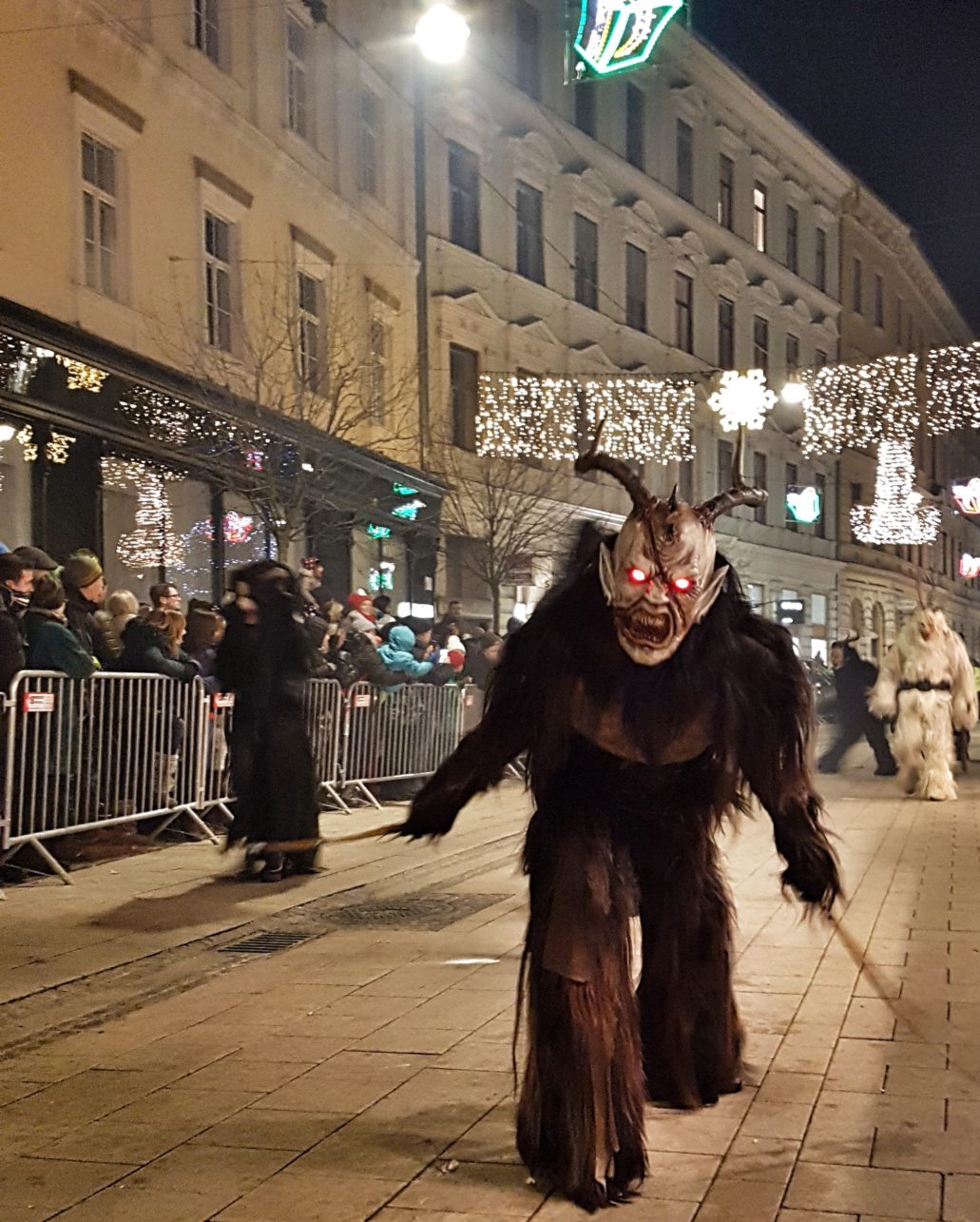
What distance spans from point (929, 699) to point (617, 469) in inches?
476

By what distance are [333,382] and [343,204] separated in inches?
171

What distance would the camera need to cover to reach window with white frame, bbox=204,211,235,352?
1886cm

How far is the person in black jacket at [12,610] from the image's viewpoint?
939 cm

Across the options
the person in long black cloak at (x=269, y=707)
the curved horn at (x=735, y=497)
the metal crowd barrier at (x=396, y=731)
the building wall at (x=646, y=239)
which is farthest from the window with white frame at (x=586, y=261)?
the curved horn at (x=735, y=497)

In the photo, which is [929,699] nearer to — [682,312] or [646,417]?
Result: [646,417]

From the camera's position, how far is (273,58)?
20641 millimetres

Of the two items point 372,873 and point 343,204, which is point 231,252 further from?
point 372,873

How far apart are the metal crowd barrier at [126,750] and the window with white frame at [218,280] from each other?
22.3ft

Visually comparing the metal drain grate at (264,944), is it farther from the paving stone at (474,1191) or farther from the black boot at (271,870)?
the paving stone at (474,1191)

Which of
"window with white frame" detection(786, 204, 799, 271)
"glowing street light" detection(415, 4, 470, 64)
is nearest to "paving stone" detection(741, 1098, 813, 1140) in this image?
"glowing street light" detection(415, 4, 470, 64)

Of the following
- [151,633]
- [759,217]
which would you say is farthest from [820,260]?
[151,633]

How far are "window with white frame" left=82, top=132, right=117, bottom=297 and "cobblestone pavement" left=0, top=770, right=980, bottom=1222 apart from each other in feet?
29.8

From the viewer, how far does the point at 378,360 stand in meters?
23.2

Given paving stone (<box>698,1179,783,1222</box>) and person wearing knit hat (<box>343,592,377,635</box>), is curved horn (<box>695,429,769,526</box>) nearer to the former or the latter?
paving stone (<box>698,1179,783,1222</box>)
